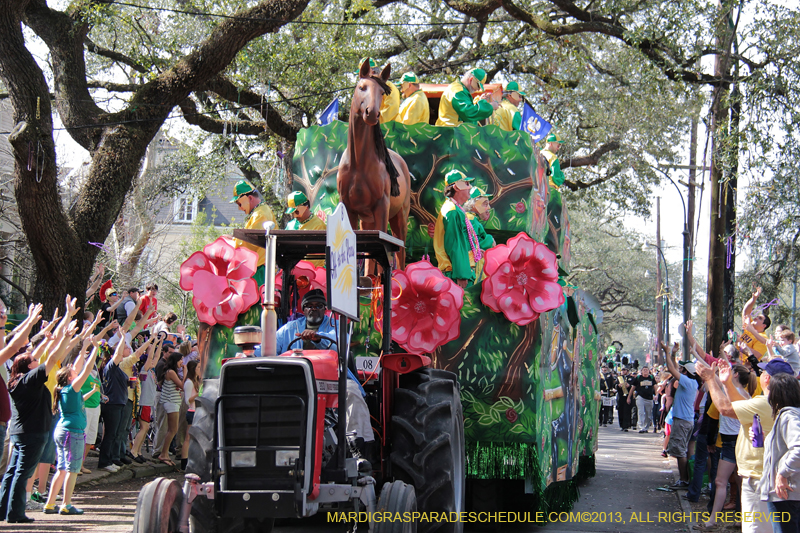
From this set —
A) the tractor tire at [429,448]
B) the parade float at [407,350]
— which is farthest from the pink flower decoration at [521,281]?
the tractor tire at [429,448]

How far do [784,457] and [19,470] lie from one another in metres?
7.19

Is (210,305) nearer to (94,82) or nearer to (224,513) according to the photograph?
(224,513)

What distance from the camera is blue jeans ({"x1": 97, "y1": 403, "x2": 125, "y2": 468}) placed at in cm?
1170

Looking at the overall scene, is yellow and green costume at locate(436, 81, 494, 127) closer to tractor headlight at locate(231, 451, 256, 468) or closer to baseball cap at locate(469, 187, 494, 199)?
baseball cap at locate(469, 187, 494, 199)

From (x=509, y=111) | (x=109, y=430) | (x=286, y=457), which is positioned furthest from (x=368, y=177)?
(x=109, y=430)

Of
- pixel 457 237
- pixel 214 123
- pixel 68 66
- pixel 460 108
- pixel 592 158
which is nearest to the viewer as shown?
pixel 457 237

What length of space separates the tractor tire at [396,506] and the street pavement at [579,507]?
6.72 feet

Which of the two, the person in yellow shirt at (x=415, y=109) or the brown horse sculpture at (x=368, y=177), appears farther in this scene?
the person in yellow shirt at (x=415, y=109)

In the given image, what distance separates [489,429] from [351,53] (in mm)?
11919

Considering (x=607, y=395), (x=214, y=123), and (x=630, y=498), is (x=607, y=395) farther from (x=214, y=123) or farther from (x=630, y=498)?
(x=630, y=498)

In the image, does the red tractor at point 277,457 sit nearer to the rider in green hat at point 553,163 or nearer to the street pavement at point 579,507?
the street pavement at point 579,507

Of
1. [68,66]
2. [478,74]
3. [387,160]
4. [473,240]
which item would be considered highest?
[68,66]

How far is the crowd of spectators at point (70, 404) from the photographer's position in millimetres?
8414

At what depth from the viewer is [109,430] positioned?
1187 centimetres
